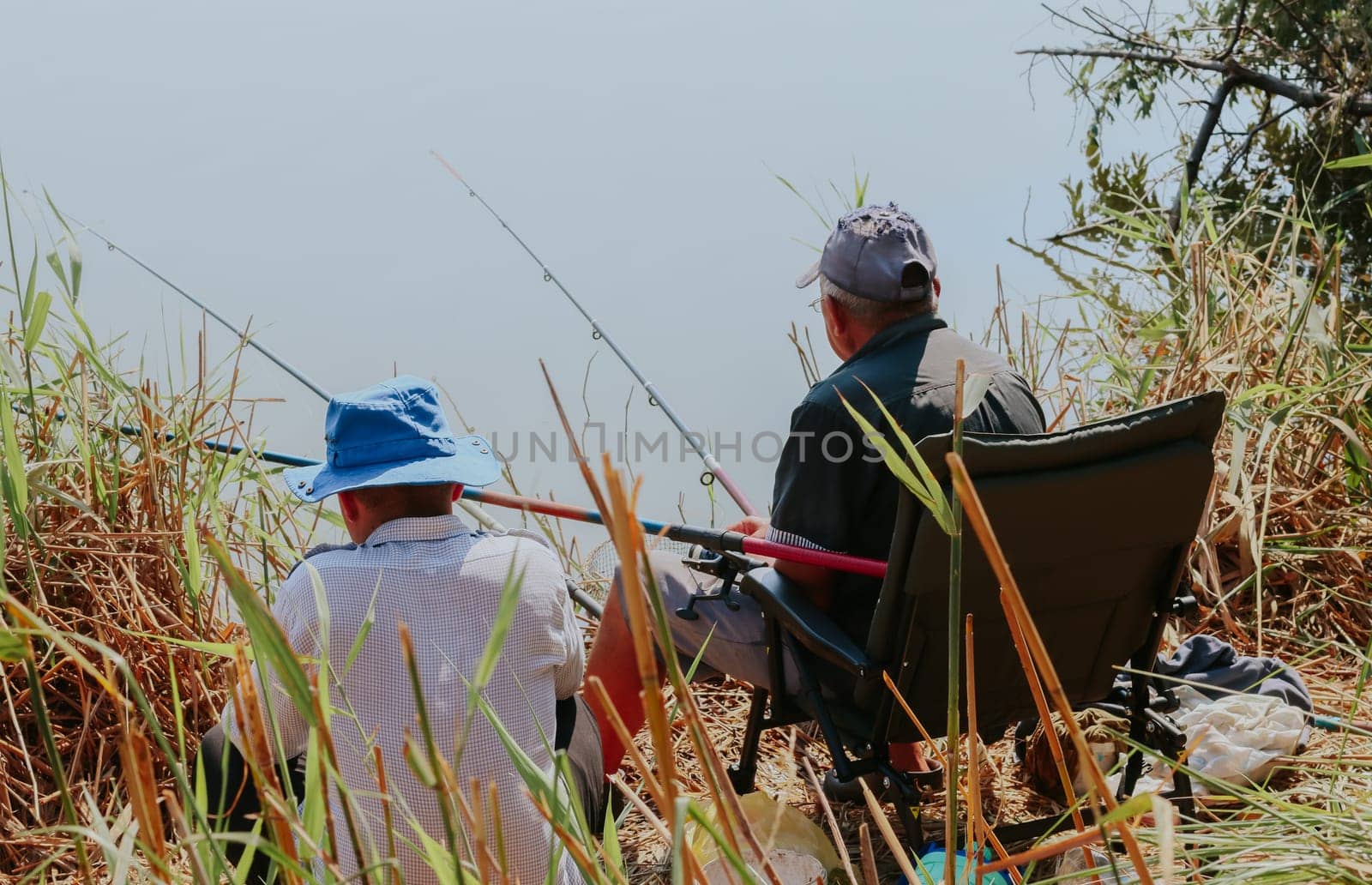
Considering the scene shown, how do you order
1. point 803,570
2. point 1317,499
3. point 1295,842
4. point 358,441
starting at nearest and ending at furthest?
point 1295,842 < point 358,441 < point 803,570 < point 1317,499

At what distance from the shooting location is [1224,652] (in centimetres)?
272

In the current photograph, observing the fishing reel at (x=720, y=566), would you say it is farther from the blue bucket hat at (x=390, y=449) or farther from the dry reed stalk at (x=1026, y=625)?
the dry reed stalk at (x=1026, y=625)

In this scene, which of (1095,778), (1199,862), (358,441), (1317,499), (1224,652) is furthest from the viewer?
(1317,499)

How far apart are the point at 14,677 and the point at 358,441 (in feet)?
3.30

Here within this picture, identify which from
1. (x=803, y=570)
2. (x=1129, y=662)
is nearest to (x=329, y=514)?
(x=803, y=570)

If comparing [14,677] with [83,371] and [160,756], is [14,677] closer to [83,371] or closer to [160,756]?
[160,756]

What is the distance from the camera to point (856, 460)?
230 cm

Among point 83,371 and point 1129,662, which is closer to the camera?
Answer: point 1129,662

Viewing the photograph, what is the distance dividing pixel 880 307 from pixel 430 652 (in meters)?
1.27

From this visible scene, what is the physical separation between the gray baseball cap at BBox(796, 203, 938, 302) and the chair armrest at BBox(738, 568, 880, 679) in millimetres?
645

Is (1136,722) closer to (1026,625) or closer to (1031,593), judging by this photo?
(1031,593)

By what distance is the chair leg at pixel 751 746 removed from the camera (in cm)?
252

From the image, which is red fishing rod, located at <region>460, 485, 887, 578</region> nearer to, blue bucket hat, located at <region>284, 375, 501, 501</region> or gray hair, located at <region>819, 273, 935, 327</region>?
blue bucket hat, located at <region>284, 375, 501, 501</region>

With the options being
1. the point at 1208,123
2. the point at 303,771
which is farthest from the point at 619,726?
the point at 1208,123
